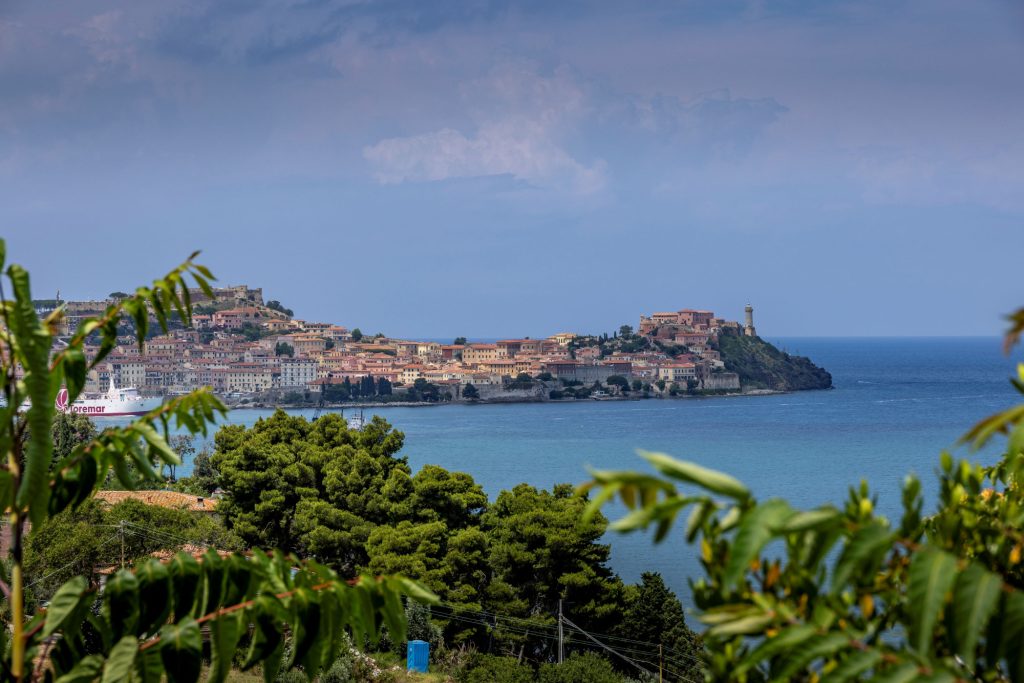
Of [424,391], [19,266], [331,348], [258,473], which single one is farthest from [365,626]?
[331,348]

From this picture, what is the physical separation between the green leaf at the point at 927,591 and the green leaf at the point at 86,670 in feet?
3.22

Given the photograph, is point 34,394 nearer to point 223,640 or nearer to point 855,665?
point 223,640

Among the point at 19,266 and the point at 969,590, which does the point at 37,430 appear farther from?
the point at 969,590

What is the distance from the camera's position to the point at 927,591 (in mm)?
901

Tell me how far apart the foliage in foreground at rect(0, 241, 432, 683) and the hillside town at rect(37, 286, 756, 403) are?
61.3 metres

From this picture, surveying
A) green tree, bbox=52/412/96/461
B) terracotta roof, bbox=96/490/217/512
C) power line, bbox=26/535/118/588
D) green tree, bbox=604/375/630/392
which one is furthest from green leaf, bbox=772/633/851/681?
green tree, bbox=604/375/630/392

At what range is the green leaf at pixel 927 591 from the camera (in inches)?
35.0

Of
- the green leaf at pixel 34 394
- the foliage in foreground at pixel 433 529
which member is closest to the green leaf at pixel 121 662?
the green leaf at pixel 34 394

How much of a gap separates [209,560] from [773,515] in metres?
0.85

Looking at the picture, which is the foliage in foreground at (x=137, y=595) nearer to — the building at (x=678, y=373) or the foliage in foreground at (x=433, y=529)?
the foliage in foreground at (x=433, y=529)

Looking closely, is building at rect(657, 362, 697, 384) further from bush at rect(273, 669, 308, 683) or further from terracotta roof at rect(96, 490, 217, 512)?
bush at rect(273, 669, 308, 683)

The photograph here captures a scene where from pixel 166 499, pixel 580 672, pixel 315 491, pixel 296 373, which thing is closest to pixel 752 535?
pixel 580 672

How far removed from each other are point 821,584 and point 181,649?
2.49 feet

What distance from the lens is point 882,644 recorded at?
1.02 m
